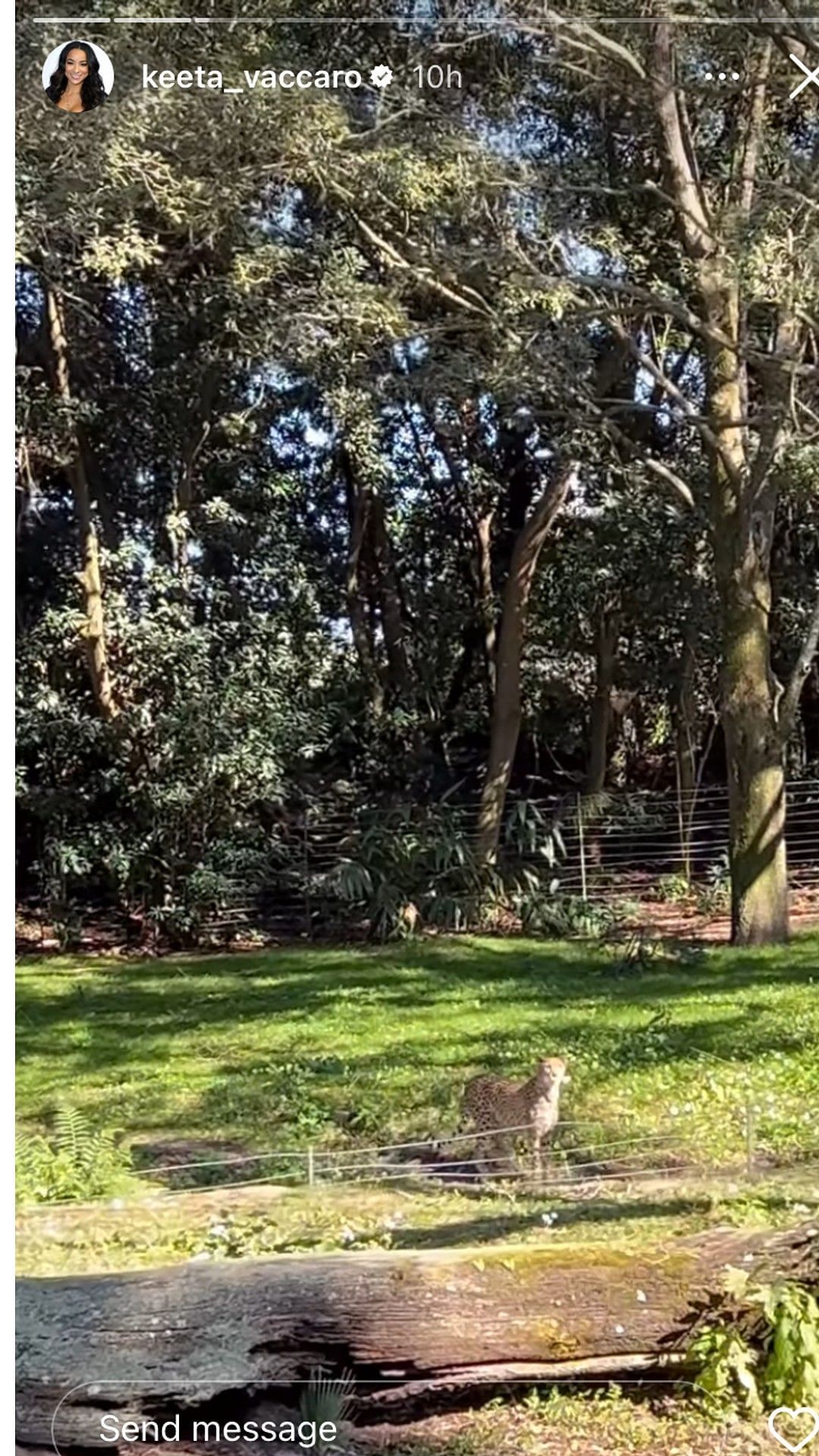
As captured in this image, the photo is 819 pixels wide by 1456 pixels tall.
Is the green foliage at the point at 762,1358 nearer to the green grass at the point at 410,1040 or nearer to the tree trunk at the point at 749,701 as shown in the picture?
the green grass at the point at 410,1040

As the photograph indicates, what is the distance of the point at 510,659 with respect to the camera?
176 cm

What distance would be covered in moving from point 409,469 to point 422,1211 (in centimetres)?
101

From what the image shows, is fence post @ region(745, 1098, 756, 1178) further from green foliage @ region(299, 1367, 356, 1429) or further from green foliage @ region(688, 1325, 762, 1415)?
green foliage @ region(299, 1367, 356, 1429)

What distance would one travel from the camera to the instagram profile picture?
1.37m

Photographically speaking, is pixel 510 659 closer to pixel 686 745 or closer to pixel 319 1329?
pixel 686 745

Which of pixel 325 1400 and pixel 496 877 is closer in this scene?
pixel 325 1400

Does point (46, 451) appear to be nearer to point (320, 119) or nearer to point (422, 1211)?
point (320, 119)

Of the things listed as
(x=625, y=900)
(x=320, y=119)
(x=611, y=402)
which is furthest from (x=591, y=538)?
(x=320, y=119)

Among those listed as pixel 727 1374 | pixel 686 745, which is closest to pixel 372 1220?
pixel 727 1374

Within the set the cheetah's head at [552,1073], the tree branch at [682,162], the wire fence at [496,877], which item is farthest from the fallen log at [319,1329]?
the tree branch at [682,162]

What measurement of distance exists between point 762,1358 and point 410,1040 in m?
0.55

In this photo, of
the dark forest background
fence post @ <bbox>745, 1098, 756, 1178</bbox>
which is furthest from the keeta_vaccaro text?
fence post @ <bbox>745, 1098, 756, 1178</bbox>

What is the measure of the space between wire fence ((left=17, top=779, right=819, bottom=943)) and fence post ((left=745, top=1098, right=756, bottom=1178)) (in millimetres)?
248

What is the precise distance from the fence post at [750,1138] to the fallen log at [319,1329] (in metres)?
0.17
